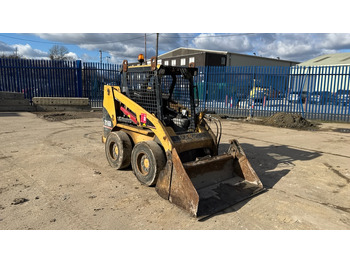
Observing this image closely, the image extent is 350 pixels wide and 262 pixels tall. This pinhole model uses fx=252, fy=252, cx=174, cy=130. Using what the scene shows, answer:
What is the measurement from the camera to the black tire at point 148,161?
13.3 feet

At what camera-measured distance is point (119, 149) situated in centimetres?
494

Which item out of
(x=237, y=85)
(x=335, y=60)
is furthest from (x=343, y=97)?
(x=335, y=60)

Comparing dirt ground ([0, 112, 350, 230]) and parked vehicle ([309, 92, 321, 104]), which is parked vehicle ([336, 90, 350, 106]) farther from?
dirt ground ([0, 112, 350, 230])

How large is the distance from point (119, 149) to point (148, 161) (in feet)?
3.22

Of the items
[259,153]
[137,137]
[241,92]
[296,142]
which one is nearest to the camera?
[137,137]

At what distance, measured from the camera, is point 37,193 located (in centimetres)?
398

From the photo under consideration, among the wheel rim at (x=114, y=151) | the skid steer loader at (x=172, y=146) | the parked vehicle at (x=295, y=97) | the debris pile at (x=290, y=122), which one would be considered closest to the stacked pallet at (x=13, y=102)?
the skid steer loader at (x=172, y=146)

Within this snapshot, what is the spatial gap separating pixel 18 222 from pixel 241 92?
44.6 feet

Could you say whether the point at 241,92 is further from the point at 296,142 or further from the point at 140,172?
the point at 140,172

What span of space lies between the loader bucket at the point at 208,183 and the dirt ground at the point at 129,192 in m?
0.13

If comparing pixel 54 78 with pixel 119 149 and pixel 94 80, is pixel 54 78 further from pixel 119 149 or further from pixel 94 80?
pixel 119 149

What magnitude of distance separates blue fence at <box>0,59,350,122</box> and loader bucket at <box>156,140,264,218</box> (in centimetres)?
1065

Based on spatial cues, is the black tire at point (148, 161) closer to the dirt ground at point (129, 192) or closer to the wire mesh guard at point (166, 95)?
the dirt ground at point (129, 192)

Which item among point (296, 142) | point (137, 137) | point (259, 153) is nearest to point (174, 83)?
point (137, 137)
